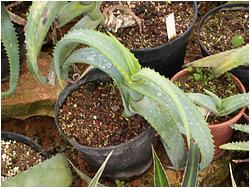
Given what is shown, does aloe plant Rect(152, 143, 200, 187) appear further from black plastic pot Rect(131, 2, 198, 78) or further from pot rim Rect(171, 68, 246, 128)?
black plastic pot Rect(131, 2, 198, 78)

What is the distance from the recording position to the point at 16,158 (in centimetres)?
151

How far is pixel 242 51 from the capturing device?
133 cm

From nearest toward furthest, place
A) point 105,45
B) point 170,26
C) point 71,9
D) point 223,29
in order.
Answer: point 105,45, point 71,9, point 170,26, point 223,29

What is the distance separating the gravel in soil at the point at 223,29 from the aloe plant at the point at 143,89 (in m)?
0.39

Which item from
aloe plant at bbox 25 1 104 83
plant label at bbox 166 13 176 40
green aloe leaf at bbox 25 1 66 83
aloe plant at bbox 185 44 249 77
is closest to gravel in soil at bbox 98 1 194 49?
plant label at bbox 166 13 176 40

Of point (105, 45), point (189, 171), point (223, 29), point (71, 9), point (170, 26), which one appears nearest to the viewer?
point (105, 45)

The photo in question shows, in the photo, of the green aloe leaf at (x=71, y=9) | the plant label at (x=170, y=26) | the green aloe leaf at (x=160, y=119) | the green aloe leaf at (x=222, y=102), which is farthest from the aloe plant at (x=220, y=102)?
the green aloe leaf at (x=71, y=9)

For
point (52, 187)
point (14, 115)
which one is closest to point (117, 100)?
point (52, 187)

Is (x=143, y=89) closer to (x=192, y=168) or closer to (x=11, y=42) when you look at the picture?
Result: (x=192, y=168)

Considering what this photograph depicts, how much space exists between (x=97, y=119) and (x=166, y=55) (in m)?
0.29

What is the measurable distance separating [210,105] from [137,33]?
35cm

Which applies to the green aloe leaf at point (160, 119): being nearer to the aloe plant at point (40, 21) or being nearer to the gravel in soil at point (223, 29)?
the aloe plant at point (40, 21)

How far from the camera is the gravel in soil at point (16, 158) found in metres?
1.48

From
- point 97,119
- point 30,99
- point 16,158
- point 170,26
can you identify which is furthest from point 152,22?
point 16,158
